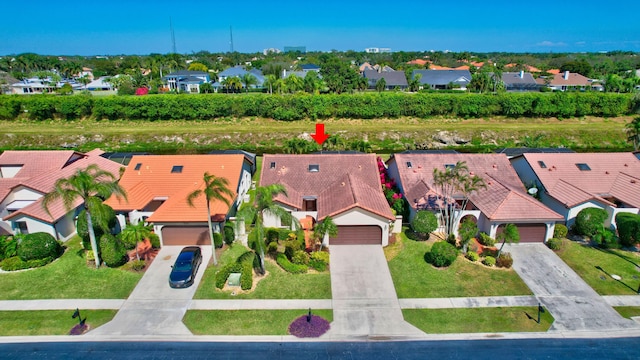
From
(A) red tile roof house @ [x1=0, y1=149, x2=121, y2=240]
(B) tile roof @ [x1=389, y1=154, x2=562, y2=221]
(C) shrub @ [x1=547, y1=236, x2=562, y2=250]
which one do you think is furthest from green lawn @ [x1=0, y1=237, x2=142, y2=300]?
(C) shrub @ [x1=547, y1=236, x2=562, y2=250]

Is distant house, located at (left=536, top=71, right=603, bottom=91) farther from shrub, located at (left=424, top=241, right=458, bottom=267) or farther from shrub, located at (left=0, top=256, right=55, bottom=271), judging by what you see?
shrub, located at (left=0, top=256, right=55, bottom=271)

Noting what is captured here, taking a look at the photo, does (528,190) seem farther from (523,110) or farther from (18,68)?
(18,68)

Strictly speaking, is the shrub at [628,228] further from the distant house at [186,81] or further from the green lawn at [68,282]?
the distant house at [186,81]

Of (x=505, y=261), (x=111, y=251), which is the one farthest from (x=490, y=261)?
(x=111, y=251)

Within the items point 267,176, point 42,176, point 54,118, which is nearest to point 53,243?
point 42,176

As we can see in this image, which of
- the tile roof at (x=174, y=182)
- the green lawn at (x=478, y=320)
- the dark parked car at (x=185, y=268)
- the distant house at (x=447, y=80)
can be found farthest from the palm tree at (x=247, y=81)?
the green lawn at (x=478, y=320)
